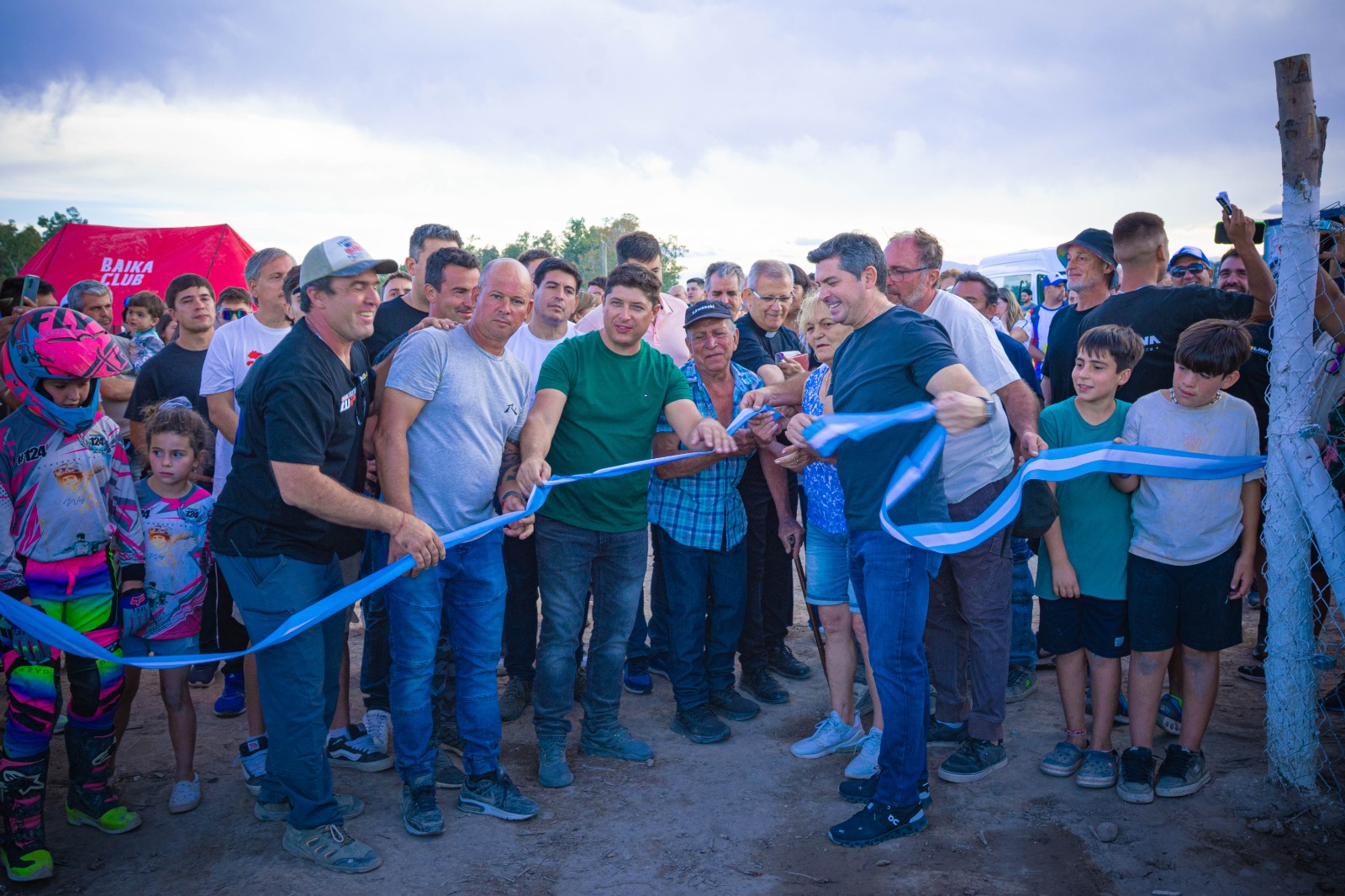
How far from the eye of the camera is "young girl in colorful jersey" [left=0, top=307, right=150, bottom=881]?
130 inches

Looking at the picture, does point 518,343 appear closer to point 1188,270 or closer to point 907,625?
point 907,625

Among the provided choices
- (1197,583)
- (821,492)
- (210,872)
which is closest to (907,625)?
(821,492)

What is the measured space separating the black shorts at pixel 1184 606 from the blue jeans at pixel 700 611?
1.95 meters

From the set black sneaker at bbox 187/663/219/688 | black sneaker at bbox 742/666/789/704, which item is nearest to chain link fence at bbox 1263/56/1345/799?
black sneaker at bbox 742/666/789/704

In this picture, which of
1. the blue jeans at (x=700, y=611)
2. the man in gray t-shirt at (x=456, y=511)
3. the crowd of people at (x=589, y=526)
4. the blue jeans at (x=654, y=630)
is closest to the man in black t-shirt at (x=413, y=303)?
the crowd of people at (x=589, y=526)

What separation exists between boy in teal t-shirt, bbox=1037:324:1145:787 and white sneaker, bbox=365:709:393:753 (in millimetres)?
3302

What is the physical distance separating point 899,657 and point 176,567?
326 centimetres

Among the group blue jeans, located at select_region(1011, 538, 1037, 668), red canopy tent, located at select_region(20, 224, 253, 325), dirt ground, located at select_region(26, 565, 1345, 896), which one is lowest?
dirt ground, located at select_region(26, 565, 1345, 896)

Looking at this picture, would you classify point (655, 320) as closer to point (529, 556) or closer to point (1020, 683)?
point (529, 556)

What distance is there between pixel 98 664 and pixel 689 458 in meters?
2.78

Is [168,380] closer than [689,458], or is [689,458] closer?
[689,458]

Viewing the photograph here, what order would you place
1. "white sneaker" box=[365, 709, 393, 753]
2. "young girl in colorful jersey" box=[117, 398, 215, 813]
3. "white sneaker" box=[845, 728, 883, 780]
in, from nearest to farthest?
"young girl in colorful jersey" box=[117, 398, 215, 813], "white sneaker" box=[845, 728, 883, 780], "white sneaker" box=[365, 709, 393, 753]

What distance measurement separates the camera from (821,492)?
428cm

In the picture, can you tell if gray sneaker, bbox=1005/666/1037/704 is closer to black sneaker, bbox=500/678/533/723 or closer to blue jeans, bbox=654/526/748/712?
blue jeans, bbox=654/526/748/712
